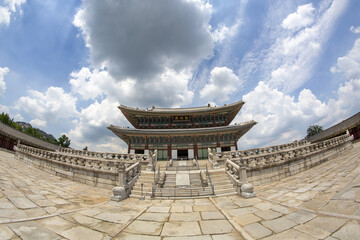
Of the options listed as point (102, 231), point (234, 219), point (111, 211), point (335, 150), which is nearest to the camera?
point (102, 231)

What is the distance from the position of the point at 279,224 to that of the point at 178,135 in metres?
18.2

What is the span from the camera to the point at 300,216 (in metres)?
4.01

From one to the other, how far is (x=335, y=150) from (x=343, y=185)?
1032cm

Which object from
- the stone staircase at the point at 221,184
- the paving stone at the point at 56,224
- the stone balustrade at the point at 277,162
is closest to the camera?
the paving stone at the point at 56,224

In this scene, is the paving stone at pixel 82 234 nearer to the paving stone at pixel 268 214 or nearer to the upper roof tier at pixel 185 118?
the paving stone at pixel 268 214

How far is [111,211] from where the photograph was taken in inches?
199

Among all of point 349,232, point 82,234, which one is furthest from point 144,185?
point 349,232

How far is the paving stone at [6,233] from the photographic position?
279 cm

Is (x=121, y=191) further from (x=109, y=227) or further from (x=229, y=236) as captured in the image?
(x=229, y=236)

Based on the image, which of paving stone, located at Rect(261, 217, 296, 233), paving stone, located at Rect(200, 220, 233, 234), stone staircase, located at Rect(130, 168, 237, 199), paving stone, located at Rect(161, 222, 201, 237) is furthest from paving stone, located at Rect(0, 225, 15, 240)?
paving stone, located at Rect(261, 217, 296, 233)

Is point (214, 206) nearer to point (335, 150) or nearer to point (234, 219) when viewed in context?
point (234, 219)

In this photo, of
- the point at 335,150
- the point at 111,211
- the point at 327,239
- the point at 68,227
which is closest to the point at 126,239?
the point at 68,227

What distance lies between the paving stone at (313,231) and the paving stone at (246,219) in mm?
978

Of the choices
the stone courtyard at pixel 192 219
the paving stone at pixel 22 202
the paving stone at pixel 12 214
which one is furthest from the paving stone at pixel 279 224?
the paving stone at pixel 22 202
